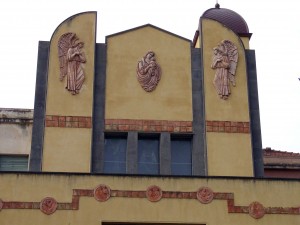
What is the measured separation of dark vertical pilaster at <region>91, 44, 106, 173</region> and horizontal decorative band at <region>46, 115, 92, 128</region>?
34 centimetres

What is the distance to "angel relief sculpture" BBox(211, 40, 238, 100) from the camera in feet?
76.9

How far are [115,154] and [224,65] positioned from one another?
5.29 m

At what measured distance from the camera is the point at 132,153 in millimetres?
22469

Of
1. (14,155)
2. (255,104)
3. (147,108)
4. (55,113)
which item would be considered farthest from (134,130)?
(14,155)

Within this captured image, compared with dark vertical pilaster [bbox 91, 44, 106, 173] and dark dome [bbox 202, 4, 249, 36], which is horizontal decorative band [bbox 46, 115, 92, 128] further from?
dark dome [bbox 202, 4, 249, 36]

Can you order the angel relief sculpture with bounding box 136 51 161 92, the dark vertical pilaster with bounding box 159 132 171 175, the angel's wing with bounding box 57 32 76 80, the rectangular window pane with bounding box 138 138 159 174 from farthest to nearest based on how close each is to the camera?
1. the angel relief sculpture with bounding box 136 51 161 92
2. the angel's wing with bounding box 57 32 76 80
3. the rectangular window pane with bounding box 138 138 159 174
4. the dark vertical pilaster with bounding box 159 132 171 175

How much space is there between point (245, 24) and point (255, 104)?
7.72m

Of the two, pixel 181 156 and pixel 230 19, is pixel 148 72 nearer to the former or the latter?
pixel 181 156

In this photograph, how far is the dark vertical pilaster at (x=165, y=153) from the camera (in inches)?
878

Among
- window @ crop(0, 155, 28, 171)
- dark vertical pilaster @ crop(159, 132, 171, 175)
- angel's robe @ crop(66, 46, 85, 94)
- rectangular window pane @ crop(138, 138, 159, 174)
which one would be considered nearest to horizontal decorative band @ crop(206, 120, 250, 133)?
dark vertical pilaster @ crop(159, 132, 171, 175)

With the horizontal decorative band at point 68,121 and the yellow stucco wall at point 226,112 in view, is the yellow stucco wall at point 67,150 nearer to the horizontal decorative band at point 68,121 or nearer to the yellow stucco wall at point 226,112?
the horizontal decorative band at point 68,121

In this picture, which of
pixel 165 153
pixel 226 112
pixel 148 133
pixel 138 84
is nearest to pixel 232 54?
pixel 226 112

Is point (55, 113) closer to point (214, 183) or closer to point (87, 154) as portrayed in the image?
point (87, 154)

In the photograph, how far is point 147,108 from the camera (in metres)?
23.0
